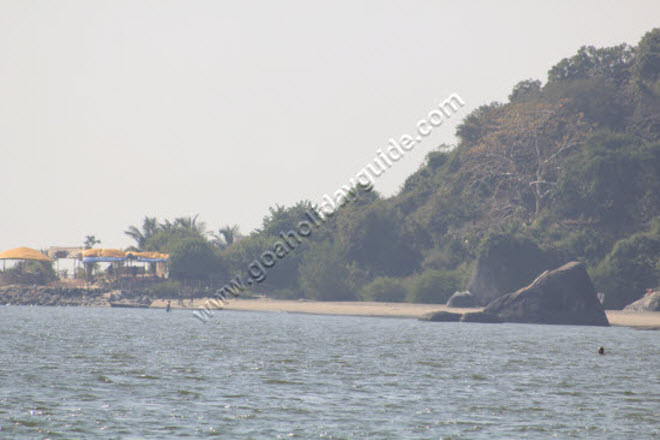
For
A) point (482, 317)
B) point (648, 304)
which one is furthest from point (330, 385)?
point (648, 304)

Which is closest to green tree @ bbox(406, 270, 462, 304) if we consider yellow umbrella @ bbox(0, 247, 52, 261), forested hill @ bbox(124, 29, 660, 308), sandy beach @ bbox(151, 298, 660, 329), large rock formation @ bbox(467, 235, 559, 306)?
forested hill @ bbox(124, 29, 660, 308)

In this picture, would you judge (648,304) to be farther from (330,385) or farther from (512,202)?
(330,385)

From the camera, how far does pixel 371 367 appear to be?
35062mm

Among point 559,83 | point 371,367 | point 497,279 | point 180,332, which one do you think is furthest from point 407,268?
point 371,367

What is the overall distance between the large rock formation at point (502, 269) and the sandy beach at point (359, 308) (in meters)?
2.23

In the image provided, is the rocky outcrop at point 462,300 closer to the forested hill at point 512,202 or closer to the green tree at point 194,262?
the forested hill at point 512,202

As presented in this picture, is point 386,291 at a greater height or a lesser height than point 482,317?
greater

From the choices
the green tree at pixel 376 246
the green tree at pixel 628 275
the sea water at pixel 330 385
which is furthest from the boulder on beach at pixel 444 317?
the green tree at pixel 376 246

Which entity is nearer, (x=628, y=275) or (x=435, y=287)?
(x=628, y=275)

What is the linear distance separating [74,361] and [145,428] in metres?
16.6

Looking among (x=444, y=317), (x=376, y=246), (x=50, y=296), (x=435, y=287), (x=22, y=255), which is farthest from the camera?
(x=50, y=296)

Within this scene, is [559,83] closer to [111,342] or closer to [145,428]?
[111,342]

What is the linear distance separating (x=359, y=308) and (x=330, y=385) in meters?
47.7

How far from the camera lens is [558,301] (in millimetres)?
62250
